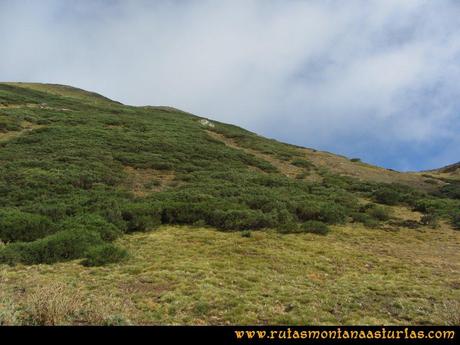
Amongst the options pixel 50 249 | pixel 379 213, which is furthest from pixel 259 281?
pixel 379 213

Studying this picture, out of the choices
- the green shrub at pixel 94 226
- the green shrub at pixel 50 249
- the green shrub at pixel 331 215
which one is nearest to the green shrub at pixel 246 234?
Answer: the green shrub at pixel 94 226

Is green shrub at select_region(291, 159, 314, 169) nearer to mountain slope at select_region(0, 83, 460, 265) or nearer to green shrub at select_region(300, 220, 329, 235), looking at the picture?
mountain slope at select_region(0, 83, 460, 265)

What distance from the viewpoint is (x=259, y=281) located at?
12.4 metres

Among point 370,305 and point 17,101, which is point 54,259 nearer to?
point 370,305

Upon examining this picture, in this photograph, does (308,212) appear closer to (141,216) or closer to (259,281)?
(141,216)

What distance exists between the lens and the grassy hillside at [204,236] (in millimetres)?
10336

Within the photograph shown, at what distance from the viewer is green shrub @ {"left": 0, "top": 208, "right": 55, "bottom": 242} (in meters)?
15.9

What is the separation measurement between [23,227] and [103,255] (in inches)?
158

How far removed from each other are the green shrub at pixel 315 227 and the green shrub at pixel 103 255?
8.49 metres

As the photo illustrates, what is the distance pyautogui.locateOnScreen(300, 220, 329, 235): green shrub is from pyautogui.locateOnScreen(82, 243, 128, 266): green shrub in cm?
849

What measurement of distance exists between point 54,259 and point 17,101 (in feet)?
136
